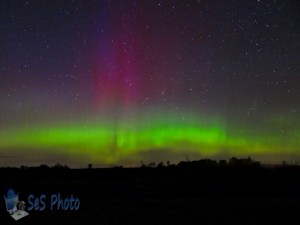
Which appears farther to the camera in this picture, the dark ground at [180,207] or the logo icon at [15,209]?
the logo icon at [15,209]

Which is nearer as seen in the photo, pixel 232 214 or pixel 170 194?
pixel 232 214

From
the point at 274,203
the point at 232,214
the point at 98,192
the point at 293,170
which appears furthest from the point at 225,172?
the point at 232,214

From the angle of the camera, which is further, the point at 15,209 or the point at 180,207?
the point at 180,207

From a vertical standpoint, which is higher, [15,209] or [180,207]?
[15,209]

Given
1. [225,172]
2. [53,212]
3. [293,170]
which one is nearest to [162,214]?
[53,212]

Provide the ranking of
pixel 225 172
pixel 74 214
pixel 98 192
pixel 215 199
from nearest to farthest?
pixel 74 214, pixel 215 199, pixel 98 192, pixel 225 172

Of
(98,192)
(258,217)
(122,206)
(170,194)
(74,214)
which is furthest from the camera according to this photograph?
(98,192)

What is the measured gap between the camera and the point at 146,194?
36.0 m

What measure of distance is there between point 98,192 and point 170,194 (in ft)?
21.4

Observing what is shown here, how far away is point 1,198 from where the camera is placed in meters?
32.8

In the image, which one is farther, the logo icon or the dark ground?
the logo icon

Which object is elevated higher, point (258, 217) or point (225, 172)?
point (225, 172)

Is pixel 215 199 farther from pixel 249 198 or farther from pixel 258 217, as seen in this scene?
pixel 258 217

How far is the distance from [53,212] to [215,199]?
11467 millimetres
